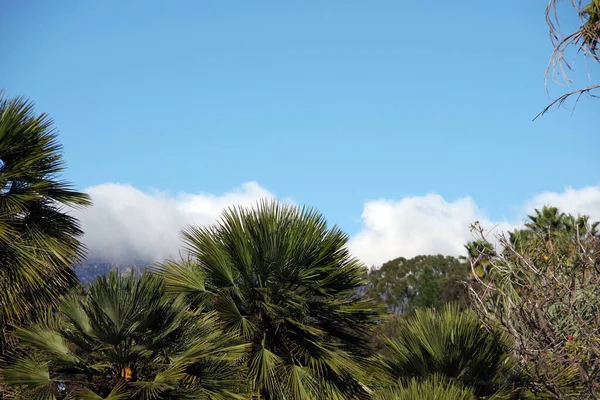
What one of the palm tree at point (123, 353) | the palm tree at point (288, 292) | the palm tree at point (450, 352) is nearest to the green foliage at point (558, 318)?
the palm tree at point (450, 352)

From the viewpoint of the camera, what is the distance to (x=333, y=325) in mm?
11109

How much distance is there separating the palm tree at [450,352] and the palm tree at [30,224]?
18.7 feet

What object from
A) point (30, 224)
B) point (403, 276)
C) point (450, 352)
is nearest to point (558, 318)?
point (450, 352)

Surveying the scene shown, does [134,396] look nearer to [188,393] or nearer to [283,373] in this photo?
[188,393]

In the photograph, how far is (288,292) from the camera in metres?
10.8

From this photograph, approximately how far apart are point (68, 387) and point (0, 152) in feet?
14.6

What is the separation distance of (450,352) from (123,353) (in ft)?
17.0

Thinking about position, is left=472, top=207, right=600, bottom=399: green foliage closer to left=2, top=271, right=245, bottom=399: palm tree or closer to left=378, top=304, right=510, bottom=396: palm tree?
left=378, top=304, right=510, bottom=396: palm tree

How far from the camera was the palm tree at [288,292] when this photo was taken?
1052 cm

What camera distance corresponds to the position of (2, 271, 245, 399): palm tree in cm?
847

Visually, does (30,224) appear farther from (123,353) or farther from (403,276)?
(403,276)

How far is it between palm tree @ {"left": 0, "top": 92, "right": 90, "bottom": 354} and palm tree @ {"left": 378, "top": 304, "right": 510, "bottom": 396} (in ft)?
18.7

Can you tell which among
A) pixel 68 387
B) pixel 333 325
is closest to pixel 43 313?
pixel 68 387

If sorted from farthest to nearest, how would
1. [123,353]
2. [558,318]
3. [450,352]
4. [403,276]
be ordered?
[403,276] → [450,352] → [558,318] → [123,353]
